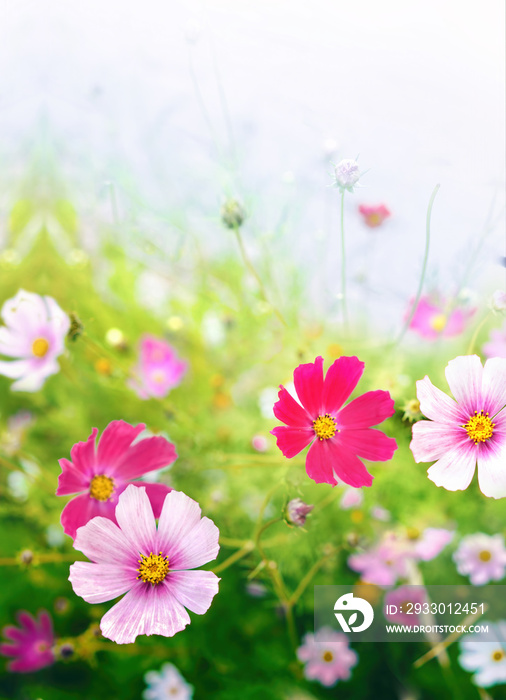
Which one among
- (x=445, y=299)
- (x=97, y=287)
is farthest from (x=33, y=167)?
(x=445, y=299)

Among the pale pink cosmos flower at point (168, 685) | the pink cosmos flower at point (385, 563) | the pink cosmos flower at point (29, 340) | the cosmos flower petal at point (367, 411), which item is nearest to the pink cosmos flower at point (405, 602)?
the pink cosmos flower at point (385, 563)

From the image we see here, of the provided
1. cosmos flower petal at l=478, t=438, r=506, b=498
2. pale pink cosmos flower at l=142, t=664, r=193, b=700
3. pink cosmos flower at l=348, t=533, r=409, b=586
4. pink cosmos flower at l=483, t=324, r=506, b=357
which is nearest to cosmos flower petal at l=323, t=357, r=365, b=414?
cosmos flower petal at l=478, t=438, r=506, b=498

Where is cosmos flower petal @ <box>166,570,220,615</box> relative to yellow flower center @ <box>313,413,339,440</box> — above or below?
below

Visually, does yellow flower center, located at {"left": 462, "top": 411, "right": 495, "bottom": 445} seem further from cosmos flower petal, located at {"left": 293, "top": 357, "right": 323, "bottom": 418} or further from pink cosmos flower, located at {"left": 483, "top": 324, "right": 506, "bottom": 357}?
pink cosmos flower, located at {"left": 483, "top": 324, "right": 506, "bottom": 357}

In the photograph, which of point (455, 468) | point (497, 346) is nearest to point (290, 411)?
point (455, 468)

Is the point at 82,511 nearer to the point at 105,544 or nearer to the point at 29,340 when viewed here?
the point at 105,544
